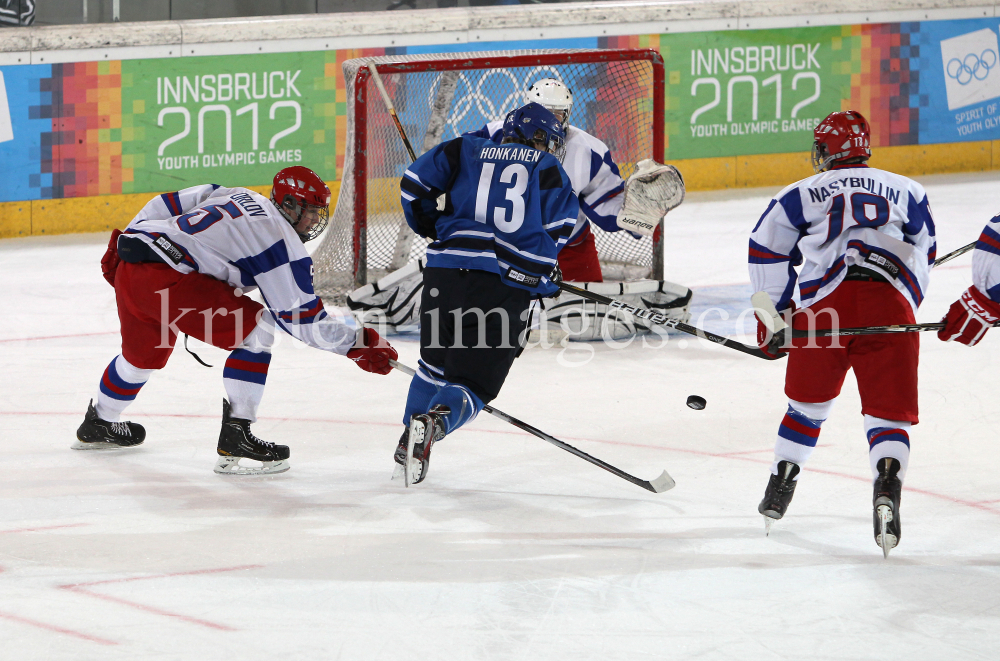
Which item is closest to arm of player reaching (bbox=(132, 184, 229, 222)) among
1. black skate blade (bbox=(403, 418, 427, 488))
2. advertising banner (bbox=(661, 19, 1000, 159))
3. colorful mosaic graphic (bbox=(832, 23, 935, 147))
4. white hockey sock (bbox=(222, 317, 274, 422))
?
white hockey sock (bbox=(222, 317, 274, 422))

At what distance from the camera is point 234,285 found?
348 cm

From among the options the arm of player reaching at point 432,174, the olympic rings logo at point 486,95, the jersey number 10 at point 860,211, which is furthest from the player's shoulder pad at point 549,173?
the olympic rings logo at point 486,95

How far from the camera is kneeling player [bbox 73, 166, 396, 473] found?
11.0 feet

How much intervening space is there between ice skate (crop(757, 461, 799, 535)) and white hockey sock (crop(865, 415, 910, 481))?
0.21 meters

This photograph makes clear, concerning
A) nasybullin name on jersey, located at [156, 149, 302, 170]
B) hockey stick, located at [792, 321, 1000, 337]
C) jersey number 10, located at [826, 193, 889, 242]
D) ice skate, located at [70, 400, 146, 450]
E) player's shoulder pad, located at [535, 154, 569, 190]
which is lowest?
ice skate, located at [70, 400, 146, 450]

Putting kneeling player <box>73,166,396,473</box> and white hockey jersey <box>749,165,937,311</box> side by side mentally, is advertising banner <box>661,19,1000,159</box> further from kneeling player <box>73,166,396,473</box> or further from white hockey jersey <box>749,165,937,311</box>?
white hockey jersey <box>749,165,937,311</box>

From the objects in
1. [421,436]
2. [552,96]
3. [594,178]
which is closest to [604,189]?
Result: [594,178]

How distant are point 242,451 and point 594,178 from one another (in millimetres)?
2234

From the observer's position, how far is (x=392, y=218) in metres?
6.09

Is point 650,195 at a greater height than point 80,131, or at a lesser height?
lesser

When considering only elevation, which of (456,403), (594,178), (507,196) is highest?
(594,178)

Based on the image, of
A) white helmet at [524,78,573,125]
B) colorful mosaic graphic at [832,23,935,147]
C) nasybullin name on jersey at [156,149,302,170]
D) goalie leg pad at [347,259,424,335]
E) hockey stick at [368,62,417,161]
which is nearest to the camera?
white helmet at [524,78,573,125]

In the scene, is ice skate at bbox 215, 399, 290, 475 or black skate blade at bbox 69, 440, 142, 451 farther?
black skate blade at bbox 69, 440, 142, 451

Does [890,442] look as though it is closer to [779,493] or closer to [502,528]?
[779,493]
